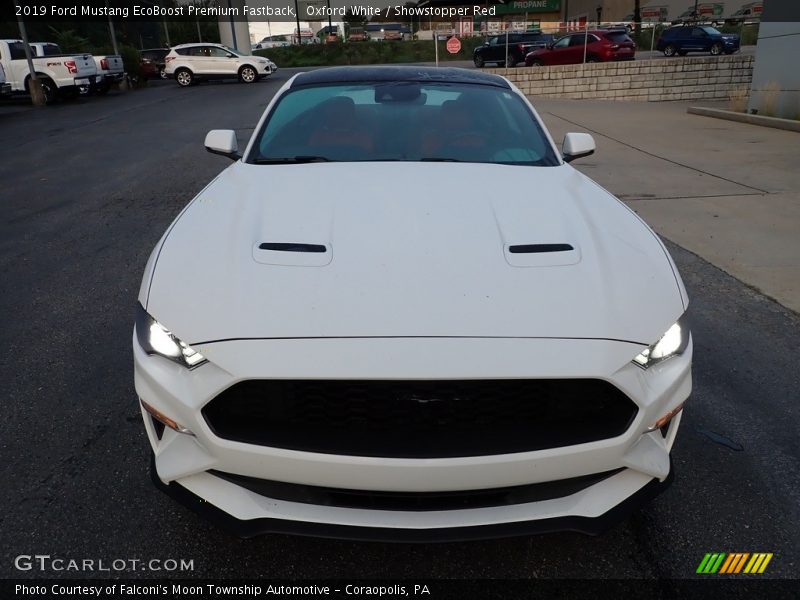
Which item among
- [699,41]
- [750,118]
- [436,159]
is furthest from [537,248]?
[699,41]

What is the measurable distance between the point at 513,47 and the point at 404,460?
1103 inches

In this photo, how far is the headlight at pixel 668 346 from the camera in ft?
Result: 5.94

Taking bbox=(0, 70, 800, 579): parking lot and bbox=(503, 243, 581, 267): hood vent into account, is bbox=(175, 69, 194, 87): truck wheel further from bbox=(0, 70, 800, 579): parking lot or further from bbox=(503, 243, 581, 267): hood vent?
bbox=(503, 243, 581, 267): hood vent

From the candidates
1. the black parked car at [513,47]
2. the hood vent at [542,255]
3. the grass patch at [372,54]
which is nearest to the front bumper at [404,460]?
Result: the hood vent at [542,255]

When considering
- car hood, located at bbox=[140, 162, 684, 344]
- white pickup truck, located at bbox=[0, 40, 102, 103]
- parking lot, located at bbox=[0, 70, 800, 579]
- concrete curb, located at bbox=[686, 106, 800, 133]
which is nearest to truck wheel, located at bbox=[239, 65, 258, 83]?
white pickup truck, located at bbox=[0, 40, 102, 103]

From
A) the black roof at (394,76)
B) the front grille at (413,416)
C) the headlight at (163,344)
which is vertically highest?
the black roof at (394,76)

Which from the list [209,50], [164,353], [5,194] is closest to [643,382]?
[164,353]

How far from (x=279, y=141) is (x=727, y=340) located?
2.77 metres

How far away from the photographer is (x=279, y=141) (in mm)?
3230

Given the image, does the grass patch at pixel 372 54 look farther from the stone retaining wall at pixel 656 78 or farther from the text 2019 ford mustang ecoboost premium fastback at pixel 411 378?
the text 2019 ford mustang ecoboost premium fastback at pixel 411 378

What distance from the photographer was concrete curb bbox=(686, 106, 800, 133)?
37.1 feet

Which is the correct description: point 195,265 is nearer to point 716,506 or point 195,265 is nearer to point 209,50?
point 716,506

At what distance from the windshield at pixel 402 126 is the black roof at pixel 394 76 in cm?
8

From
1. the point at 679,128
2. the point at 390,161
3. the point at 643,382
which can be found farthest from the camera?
the point at 679,128
